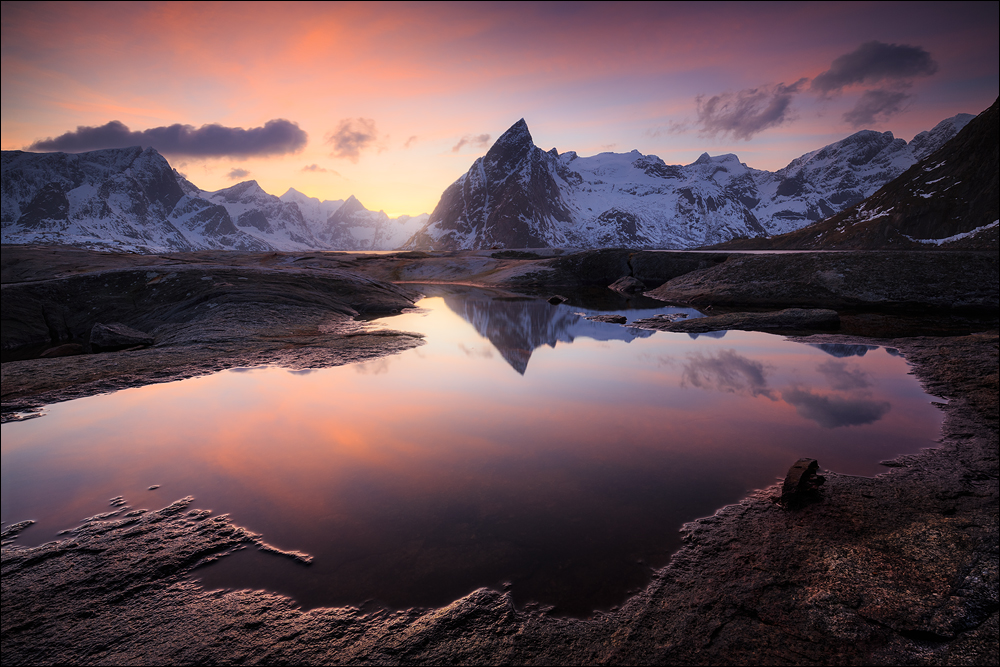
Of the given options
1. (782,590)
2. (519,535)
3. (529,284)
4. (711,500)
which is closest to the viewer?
(782,590)

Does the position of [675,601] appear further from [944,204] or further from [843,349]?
[944,204]

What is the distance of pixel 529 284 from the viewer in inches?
2020

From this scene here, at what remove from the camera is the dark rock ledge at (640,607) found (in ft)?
11.3

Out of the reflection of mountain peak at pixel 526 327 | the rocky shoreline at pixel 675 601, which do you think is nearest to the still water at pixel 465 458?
the rocky shoreline at pixel 675 601

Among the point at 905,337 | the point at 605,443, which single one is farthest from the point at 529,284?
the point at 605,443

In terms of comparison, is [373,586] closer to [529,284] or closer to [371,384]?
[371,384]

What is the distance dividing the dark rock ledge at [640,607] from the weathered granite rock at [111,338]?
13560mm

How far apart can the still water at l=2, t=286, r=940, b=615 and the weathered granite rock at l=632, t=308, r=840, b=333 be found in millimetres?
6583

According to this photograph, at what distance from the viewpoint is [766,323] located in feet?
65.8

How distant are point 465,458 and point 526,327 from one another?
611 inches

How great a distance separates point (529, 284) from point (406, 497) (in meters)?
46.4

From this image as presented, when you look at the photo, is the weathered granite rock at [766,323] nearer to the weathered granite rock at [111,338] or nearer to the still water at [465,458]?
the still water at [465,458]

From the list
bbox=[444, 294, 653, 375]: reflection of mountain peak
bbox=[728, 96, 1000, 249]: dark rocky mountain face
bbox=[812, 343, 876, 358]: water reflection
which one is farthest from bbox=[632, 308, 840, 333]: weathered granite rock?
bbox=[728, 96, 1000, 249]: dark rocky mountain face

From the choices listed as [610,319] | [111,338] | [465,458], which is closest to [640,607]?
[465,458]
